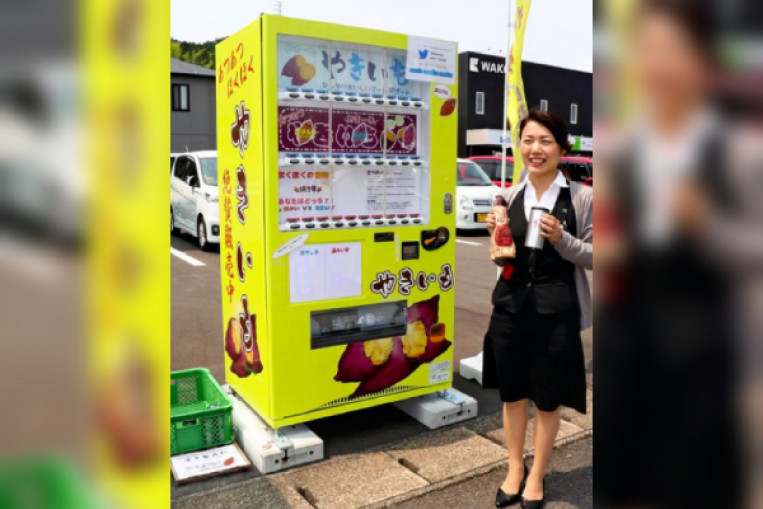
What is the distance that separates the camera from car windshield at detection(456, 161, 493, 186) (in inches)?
506

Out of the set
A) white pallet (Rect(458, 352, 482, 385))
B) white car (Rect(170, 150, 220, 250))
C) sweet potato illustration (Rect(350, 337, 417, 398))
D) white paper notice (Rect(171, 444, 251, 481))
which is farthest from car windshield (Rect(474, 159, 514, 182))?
white paper notice (Rect(171, 444, 251, 481))

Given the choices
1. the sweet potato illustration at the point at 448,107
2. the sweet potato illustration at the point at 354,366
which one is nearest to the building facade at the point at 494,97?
the sweet potato illustration at the point at 448,107

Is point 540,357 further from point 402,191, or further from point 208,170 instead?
point 208,170

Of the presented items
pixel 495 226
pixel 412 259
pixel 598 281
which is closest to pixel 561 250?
pixel 495 226

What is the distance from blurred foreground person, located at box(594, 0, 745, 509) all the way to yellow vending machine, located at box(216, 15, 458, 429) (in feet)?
9.51

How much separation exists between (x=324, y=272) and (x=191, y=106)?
22.5 m

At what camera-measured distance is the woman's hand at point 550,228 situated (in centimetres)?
256

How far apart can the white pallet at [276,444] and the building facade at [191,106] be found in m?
21.4

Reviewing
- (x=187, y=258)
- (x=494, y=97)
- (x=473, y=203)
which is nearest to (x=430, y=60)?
(x=187, y=258)

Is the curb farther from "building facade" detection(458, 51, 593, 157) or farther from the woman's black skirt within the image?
"building facade" detection(458, 51, 593, 157)

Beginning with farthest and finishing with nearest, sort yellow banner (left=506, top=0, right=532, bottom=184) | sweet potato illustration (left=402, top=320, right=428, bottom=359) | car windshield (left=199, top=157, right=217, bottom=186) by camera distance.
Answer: car windshield (left=199, top=157, right=217, bottom=186) < yellow banner (left=506, top=0, right=532, bottom=184) < sweet potato illustration (left=402, top=320, right=428, bottom=359)

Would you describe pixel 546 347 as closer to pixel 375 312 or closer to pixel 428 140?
pixel 375 312

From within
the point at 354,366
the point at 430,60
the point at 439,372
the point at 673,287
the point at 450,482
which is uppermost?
the point at 430,60

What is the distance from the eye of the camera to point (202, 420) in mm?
3398
